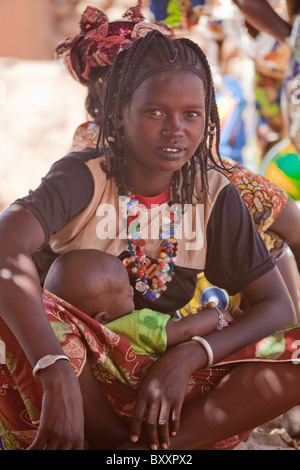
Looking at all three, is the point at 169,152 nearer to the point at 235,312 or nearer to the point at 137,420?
the point at 235,312

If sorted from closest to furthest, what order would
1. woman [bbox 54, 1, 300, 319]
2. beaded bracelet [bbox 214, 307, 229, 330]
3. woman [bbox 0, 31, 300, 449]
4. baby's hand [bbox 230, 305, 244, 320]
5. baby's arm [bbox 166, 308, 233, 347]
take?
woman [bbox 0, 31, 300, 449], baby's arm [bbox 166, 308, 233, 347], beaded bracelet [bbox 214, 307, 229, 330], baby's hand [bbox 230, 305, 244, 320], woman [bbox 54, 1, 300, 319]

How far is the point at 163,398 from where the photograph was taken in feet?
5.81

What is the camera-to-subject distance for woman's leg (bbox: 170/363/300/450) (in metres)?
1.82

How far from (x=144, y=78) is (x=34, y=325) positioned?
842mm

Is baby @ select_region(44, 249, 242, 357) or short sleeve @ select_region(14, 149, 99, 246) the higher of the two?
short sleeve @ select_region(14, 149, 99, 246)

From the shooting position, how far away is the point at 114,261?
1970 millimetres

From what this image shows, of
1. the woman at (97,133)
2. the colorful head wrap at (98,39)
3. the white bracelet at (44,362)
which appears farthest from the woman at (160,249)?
the colorful head wrap at (98,39)

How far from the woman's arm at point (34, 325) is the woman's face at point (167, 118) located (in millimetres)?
441

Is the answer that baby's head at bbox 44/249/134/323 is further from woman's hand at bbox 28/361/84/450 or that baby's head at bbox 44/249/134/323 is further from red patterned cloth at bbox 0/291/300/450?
woman's hand at bbox 28/361/84/450

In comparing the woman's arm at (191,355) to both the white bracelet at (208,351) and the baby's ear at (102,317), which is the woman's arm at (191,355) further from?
the baby's ear at (102,317)

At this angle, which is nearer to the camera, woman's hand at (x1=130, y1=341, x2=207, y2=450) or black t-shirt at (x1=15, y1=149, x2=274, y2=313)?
woman's hand at (x1=130, y1=341, x2=207, y2=450)

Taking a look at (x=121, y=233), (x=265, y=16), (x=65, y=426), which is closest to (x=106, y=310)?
(x=121, y=233)

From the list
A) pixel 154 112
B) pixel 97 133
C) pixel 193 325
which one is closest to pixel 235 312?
pixel 193 325

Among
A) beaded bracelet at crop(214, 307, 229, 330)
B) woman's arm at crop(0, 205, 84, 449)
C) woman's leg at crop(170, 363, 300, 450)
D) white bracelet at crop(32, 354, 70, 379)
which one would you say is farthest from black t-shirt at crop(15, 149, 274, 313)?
white bracelet at crop(32, 354, 70, 379)
